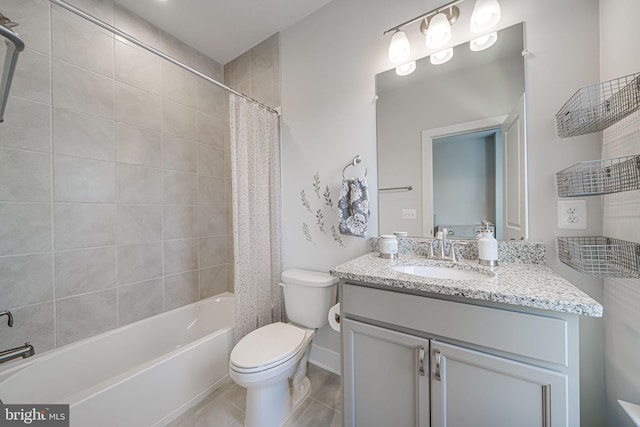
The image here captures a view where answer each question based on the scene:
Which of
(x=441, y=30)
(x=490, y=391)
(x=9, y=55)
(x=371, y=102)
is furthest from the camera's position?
(x=371, y=102)

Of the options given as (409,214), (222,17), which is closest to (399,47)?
(409,214)

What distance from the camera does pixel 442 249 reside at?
1.24m

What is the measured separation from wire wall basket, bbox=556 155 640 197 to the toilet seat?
1.50 m

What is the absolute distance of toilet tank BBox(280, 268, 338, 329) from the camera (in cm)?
155

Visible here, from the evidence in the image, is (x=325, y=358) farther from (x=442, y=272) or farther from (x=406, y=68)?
(x=406, y=68)

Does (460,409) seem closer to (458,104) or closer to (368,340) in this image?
(368,340)

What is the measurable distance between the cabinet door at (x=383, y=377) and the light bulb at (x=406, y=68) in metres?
1.45

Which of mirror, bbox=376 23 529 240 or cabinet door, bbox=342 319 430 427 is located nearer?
cabinet door, bbox=342 319 430 427

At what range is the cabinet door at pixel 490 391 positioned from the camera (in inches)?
26.9

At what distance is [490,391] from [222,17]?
2.70 m

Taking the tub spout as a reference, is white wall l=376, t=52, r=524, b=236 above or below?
above

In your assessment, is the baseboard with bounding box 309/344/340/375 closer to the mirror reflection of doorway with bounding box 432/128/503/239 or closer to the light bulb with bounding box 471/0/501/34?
the mirror reflection of doorway with bounding box 432/128/503/239

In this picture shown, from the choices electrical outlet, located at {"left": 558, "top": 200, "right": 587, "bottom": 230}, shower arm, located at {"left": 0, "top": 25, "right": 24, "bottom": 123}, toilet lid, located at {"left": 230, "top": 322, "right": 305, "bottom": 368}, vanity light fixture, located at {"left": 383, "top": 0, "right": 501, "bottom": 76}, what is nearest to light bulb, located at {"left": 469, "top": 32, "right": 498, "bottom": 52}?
vanity light fixture, located at {"left": 383, "top": 0, "right": 501, "bottom": 76}

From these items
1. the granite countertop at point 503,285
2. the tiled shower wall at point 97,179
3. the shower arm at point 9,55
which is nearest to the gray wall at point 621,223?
the granite countertop at point 503,285
